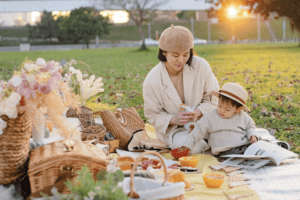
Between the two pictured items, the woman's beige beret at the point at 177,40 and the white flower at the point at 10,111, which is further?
the woman's beige beret at the point at 177,40

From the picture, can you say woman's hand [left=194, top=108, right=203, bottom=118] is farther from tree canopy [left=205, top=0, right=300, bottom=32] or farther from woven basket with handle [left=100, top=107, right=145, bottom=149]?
tree canopy [left=205, top=0, right=300, bottom=32]

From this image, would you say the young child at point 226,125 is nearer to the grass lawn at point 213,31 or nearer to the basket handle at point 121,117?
the basket handle at point 121,117

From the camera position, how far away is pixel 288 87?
7.65 m

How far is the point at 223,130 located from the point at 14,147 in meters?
2.11

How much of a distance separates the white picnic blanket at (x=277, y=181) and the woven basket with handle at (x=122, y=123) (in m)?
1.50

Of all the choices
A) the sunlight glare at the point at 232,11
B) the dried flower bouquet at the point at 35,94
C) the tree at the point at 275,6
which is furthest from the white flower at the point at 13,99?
the sunlight glare at the point at 232,11

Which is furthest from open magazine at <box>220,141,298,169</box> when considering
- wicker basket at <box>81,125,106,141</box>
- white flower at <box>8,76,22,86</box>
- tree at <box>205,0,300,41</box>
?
tree at <box>205,0,300,41</box>

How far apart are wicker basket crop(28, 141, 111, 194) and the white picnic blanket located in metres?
1.27

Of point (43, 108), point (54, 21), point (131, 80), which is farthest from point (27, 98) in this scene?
point (54, 21)

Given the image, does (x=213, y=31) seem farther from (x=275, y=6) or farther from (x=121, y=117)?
(x=121, y=117)

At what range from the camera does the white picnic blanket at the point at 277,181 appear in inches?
109

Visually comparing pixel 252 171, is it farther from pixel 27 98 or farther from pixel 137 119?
pixel 27 98

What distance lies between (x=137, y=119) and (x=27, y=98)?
7.70ft

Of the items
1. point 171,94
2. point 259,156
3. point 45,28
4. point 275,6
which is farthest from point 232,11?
point 45,28
